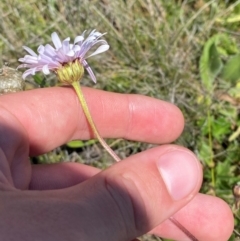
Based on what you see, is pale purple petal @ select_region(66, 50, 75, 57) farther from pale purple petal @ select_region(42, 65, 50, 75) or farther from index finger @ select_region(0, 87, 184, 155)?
index finger @ select_region(0, 87, 184, 155)

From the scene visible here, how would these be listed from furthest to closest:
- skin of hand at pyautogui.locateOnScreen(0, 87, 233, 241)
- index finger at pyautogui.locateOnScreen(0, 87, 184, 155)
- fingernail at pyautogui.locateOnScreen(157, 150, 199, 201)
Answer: index finger at pyautogui.locateOnScreen(0, 87, 184, 155) → fingernail at pyautogui.locateOnScreen(157, 150, 199, 201) → skin of hand at pyautogui.locateOnScreen(0, 87, 233, 241)

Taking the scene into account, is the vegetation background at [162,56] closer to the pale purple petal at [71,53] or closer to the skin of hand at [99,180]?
the skin of hand at [99,180]

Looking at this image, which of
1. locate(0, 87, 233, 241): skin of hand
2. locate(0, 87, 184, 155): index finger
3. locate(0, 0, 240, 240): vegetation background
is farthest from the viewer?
locate(0, 0, 240, 240): vegetation background

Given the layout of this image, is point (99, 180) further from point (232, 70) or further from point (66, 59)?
point (232, 70)

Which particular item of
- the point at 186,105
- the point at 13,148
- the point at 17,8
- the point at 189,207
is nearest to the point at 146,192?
the point at 13,148

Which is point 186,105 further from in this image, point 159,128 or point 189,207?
point 189,207

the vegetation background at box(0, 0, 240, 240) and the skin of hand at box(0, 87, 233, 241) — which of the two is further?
the vegetation background at box(0, 0, 240, 240)

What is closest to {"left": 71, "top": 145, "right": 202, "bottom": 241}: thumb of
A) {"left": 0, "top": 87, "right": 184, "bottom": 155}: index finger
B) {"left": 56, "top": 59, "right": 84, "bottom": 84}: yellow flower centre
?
{"left": 56, "top": 59, "right": 84, "bottom": 84}: yellow flower centre

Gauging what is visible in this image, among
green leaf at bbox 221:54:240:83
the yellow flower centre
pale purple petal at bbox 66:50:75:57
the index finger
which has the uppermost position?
pale purple petal at bbox 66:50:75:57
